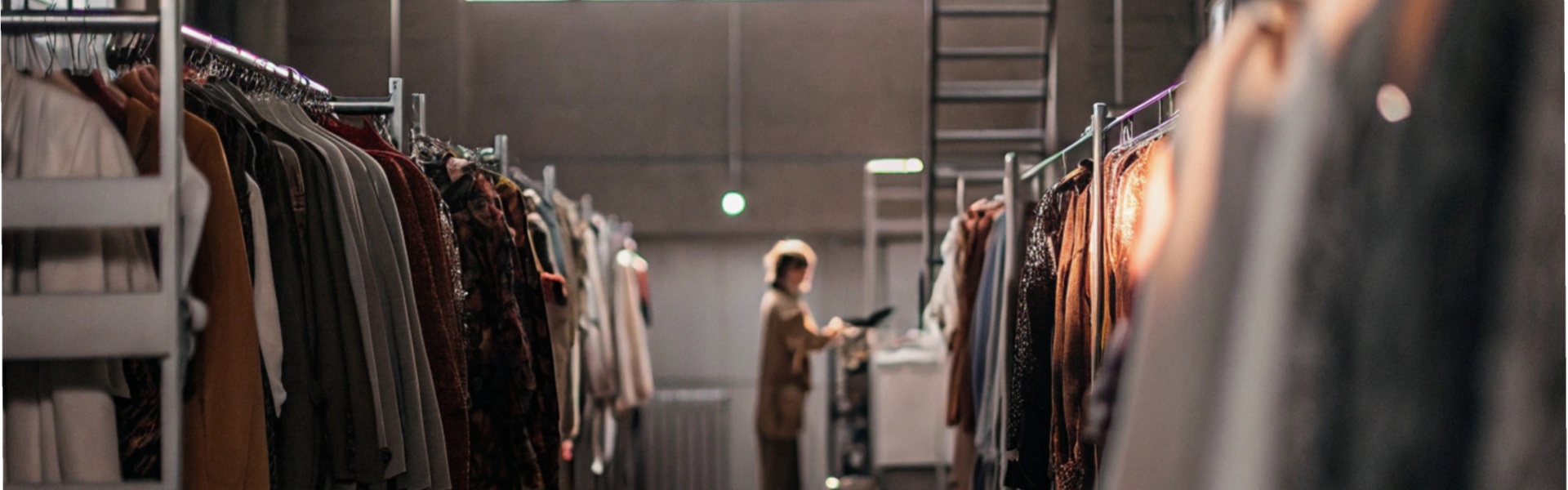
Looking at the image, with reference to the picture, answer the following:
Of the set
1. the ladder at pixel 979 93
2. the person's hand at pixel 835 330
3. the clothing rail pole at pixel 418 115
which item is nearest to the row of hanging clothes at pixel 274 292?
the clothing rail pole at pixel 418 115

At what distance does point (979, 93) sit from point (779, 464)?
211cm

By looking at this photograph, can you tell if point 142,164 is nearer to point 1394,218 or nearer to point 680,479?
point 1394,218

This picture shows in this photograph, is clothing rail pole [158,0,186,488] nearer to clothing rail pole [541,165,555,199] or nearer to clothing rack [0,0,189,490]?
clothing rack [0,0,189,490]

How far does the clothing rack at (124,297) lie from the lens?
142 cm

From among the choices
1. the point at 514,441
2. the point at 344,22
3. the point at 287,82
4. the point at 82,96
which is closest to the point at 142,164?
the point at 82,96

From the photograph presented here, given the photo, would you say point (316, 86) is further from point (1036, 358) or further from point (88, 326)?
point (1036, 358)

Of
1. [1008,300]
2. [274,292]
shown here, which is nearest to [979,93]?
[1008,300]

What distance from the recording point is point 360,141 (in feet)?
7.94

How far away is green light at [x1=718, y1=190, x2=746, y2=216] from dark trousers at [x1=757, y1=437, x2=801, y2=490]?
123cm

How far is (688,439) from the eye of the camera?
673cm

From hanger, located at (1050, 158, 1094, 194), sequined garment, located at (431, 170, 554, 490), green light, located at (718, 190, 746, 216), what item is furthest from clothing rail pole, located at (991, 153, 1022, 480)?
green light, located at (718, 190, 746, 216)

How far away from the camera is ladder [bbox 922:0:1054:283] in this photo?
518 centimetres

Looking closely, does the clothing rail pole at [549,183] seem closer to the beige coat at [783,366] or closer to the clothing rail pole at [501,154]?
the clothing rail pole at [501,154]

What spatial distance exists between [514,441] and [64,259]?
1.16m
